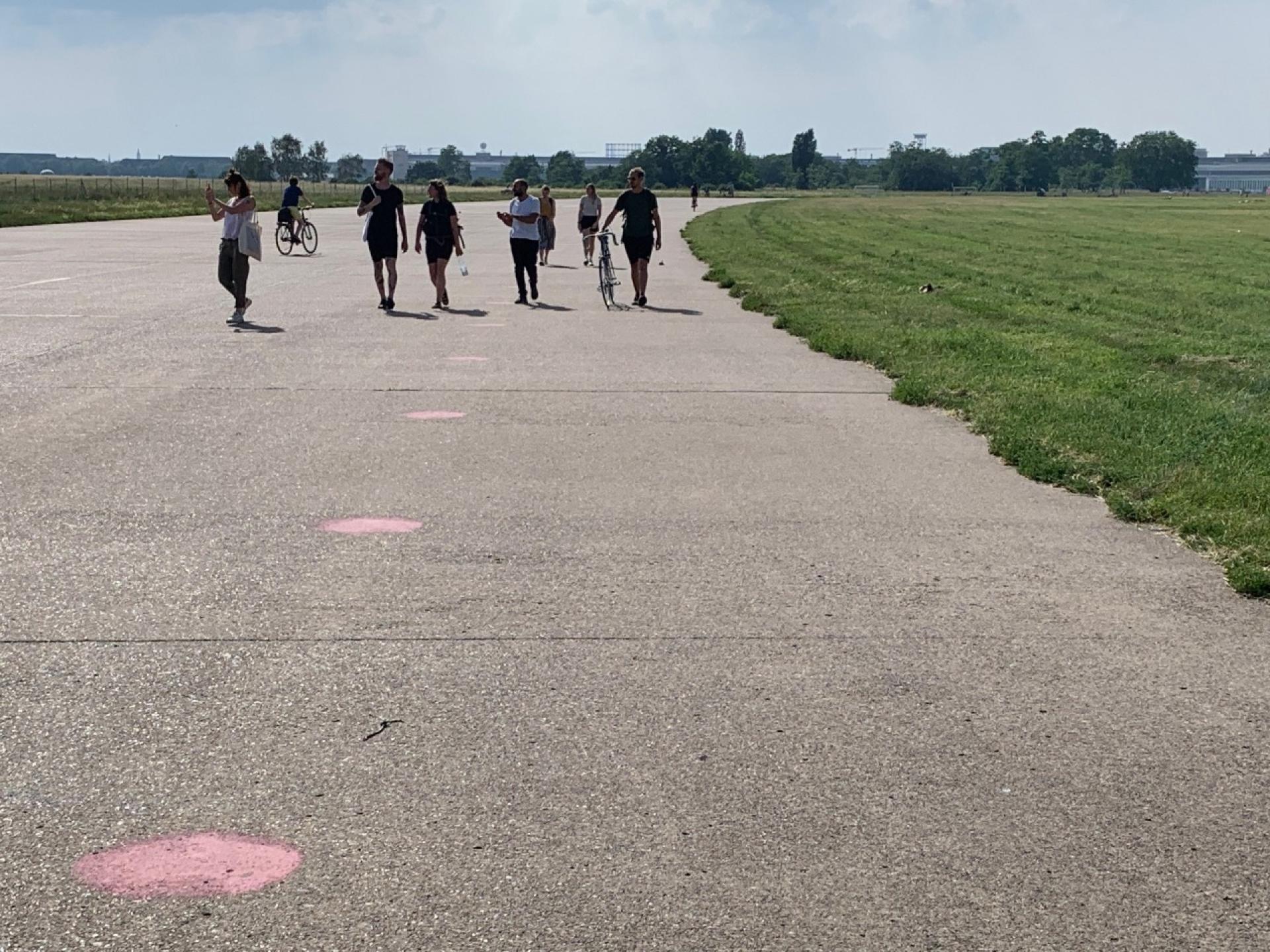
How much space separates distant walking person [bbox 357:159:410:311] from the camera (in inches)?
770

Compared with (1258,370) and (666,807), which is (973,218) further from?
(666,807)

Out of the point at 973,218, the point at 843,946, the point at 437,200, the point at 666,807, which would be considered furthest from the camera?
the point at 973,218

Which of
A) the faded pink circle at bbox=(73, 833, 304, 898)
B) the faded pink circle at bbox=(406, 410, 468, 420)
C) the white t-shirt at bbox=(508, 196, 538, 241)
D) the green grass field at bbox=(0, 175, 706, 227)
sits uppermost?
the white t-shirt at bbox=(508, 196, 538, 241)

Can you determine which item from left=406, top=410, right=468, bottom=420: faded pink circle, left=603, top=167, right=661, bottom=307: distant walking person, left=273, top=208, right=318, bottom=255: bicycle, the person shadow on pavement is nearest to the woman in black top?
left=603, top=167, right=661, bottom=307: distant walking person

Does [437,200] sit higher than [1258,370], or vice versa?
[437,200]

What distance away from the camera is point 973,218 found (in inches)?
2650

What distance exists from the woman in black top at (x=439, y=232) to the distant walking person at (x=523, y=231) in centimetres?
68

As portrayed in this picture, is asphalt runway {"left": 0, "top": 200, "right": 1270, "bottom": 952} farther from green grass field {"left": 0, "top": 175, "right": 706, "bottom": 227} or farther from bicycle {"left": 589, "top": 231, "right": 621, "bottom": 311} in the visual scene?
green grass field {"left": 0, "top": 175, "right": 706, "bottom": 227}

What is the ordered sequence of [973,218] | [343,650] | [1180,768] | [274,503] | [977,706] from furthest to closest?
[973,218], [274,503], [343,650], [977,706], [1180,768]

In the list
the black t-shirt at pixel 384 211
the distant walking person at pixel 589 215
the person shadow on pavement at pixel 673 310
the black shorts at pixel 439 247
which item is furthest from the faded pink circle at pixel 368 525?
the distant walking person at pixel 589 215

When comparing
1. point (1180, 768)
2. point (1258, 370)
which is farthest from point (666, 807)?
point (1258, 370)

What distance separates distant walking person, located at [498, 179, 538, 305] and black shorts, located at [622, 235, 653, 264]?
1290 millimetres

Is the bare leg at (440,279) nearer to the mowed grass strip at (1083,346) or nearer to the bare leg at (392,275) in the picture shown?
the bare leg at (392,275)

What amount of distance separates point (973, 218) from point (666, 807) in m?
65.7
